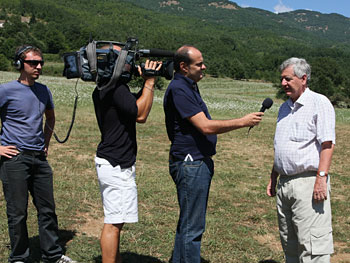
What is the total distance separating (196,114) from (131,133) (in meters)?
0.62

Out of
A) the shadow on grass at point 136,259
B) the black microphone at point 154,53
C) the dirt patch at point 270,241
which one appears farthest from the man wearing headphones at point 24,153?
the dirt patch at point 270,241

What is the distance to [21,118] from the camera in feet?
14.0

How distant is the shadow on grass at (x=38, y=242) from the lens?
15.5ft

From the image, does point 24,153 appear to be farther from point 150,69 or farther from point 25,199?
point 150,69

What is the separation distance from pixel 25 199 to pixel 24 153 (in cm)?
48

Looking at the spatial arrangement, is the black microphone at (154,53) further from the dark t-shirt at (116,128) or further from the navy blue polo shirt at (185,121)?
the dark t-shirt at (116,128)

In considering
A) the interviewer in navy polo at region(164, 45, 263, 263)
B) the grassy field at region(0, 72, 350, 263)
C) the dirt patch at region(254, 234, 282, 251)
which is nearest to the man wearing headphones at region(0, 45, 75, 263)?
the grassy field at region(0, 72, 350, 263)

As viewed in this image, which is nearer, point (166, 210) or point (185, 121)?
point (185, 121)

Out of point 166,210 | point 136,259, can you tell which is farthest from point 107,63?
point 166,210

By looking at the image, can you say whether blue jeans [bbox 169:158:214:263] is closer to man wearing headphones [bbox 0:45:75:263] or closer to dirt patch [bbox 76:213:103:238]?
man wearing headphones [bbox 0:45:75:263]

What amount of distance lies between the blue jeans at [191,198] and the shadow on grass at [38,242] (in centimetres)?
190

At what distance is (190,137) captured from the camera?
3.62 meters

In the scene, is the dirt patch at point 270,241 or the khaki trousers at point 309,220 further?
the dirt patch at point 270,241

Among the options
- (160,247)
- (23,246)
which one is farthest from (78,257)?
(160,247)
